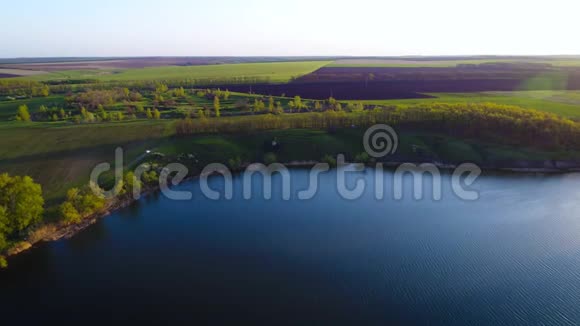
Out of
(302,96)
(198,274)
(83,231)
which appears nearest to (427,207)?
(198,274)

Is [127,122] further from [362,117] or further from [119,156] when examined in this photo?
[362,117]

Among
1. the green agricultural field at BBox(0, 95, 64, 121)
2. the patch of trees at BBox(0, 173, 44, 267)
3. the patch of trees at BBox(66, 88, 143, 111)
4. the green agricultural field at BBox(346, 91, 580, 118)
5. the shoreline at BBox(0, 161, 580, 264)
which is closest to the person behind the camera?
the patch of trees at BBox(0, 173, 44, 267)

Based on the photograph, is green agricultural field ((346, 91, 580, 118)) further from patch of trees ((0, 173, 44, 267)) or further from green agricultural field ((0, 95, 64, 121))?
green agricultural field ((0, 95, 64, 121))

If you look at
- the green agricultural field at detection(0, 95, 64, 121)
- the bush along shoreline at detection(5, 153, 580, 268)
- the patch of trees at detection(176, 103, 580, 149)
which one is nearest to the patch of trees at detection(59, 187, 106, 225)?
the bush along shoreline at detection(5, 153, 580, 268)

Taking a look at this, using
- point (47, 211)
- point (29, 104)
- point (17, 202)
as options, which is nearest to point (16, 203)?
point (17, 202)

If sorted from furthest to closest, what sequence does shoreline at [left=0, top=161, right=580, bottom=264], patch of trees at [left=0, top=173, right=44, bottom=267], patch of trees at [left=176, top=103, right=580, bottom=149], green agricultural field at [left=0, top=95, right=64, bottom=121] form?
green agricultural field at [left=0, top=95, right=64, bottom=121]
patch of trees at [left=176, top=103, right=580, bottom=149]
shoreline at [left=0, top=161, right=580, bottom=264]
patch of trees at [left=0, top=173, right=44, bottom=267]

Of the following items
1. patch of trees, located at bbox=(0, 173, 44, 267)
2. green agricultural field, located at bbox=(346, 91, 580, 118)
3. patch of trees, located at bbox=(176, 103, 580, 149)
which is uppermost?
green agricultural field, located at bbox=(346, 91, 580, 118)

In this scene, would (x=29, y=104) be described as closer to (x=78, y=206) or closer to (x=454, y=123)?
(x=78, y=206)
